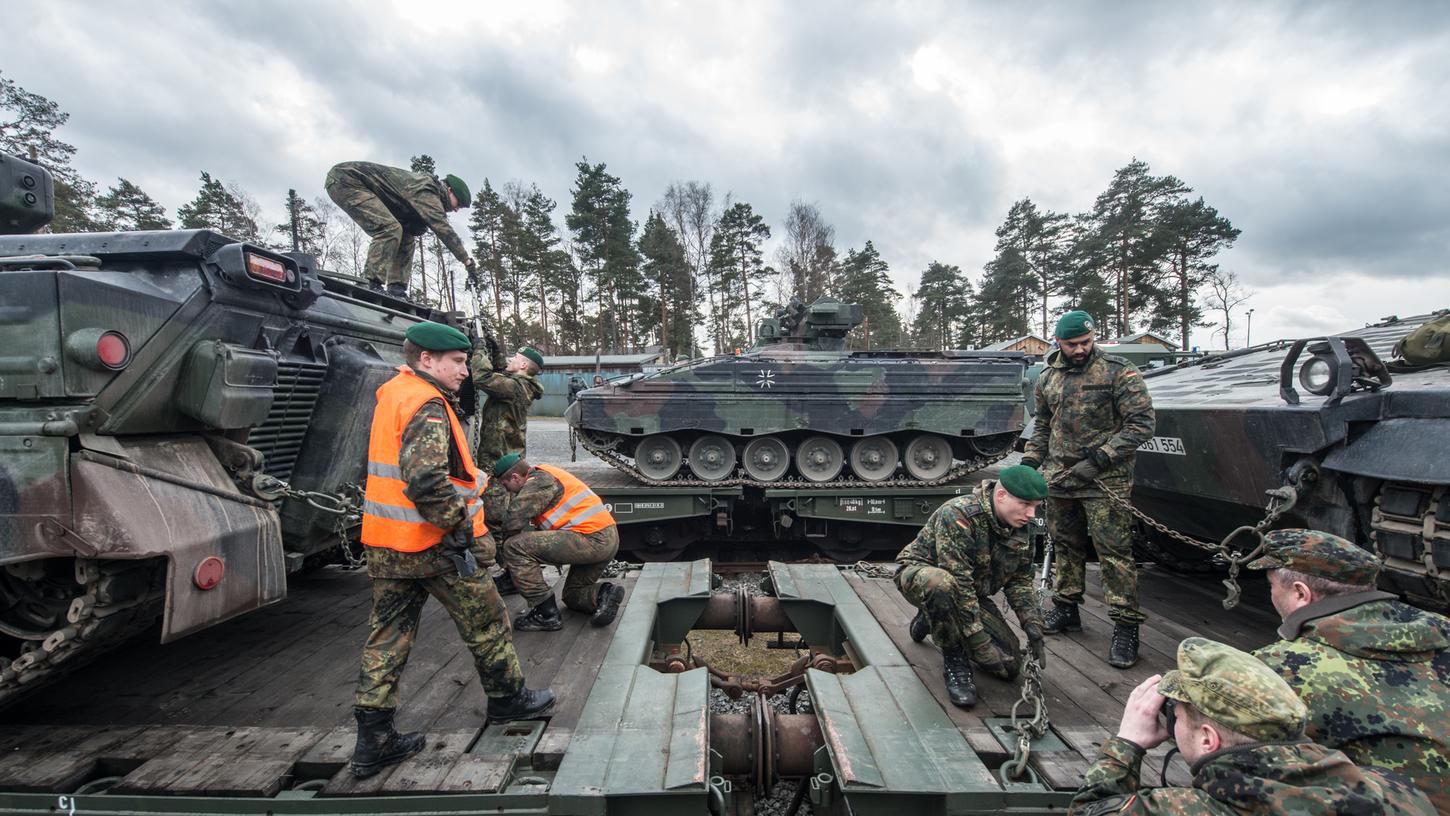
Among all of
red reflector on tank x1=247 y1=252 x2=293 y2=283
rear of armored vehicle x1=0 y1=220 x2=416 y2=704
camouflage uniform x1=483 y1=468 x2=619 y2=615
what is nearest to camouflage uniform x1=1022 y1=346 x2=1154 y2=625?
camouflage uniform x1=483 y1=468 x2=619 y2=615

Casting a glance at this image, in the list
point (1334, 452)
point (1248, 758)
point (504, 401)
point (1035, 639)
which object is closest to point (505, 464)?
point (504, 401)

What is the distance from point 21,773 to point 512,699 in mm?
1742

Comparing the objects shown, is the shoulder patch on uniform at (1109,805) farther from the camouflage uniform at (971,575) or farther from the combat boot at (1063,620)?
the combat boot at (1063,620)

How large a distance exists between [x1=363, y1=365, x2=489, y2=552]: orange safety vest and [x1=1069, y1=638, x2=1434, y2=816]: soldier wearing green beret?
7.70ft

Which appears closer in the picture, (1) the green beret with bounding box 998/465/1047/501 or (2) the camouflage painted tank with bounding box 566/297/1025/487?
(1) the green beret with bounding box 998/465/1047/501

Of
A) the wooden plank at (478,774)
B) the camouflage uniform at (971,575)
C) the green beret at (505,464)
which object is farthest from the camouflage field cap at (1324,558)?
the green beret at (505,464)

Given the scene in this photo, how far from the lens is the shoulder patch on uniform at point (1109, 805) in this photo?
1564 mm

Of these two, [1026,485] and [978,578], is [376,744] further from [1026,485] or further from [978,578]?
[1026,485]

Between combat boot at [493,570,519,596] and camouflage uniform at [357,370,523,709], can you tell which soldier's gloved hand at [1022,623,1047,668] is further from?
combat boot at [493,570,519,596]

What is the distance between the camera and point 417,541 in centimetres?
250

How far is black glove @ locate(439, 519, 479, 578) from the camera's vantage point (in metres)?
2.52

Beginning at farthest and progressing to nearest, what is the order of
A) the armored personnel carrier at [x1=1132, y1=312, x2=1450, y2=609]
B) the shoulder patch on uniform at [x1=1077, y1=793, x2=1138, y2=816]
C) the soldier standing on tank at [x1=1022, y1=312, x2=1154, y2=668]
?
1. the soldier standing on tank at [x1=1022, y1=312, x2=1154, y2=668]
2. the armored personnel carrier at [x1=1132, y1=312, x2=1450, y2=609]
3. the shoulder patch on uniform at [x1=1077, y1=793, x2=1138, y2=816]

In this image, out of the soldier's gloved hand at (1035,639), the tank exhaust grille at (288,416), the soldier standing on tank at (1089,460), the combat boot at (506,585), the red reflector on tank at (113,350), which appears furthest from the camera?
the combat boot at (506,585)

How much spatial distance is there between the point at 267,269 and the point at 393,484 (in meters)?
1.42
